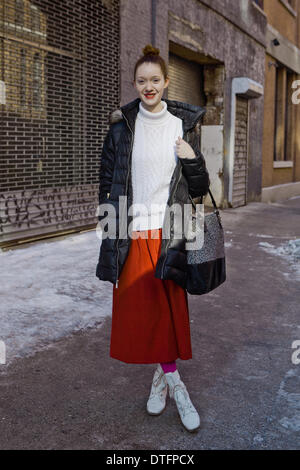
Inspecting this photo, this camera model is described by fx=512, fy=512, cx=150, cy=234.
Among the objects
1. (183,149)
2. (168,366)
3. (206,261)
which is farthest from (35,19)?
(168,366)

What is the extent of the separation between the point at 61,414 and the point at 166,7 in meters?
9.46

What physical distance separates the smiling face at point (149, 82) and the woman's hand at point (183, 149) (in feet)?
0.83

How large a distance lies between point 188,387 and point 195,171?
4.72ft

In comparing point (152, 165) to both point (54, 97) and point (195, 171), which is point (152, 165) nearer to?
point (195, 171)

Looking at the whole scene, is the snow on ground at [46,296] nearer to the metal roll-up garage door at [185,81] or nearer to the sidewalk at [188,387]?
the sidewalk at [188,387]

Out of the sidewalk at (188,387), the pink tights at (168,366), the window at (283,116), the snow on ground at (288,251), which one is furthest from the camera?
the window at (283,116)

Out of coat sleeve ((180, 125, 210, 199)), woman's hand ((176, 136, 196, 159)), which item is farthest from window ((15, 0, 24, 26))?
woman's hand ((176, 136, 196, 159))

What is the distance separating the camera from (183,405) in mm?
2812

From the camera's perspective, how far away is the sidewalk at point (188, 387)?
2.66 meters

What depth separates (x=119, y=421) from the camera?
2832 mm

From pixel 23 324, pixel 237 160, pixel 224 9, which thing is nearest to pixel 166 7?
pixel 224 9

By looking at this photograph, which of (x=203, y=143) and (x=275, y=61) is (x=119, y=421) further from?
(x=275, y=61)

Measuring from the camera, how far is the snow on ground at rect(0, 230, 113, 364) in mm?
4145

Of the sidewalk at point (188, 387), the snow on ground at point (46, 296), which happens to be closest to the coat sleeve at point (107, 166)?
the sidewalk at point (188, 387)
